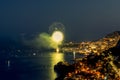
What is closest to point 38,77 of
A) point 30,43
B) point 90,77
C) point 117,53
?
point 117,53

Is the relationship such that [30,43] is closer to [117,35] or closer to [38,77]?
[117,35]

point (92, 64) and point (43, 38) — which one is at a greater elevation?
point (43, 38)

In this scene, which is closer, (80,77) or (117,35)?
(80,77)

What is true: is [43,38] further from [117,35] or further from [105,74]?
[105,74]

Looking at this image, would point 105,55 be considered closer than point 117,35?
Yes

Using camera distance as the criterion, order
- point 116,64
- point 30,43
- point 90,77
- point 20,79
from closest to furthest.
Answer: point 90,77, point 116,64, point 20,79, point 30,43

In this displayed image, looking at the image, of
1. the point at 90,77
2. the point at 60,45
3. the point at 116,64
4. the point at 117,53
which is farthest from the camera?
the point at 60,45

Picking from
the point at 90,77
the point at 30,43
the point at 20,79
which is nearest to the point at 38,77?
the point at 20,79

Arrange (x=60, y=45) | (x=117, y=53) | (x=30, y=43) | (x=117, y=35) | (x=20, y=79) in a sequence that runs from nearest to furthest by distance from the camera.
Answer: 1. (x=117, y=53)
2. (x=20, y=79)
3. (x=117, y=35)
4. (x=60, y=45)
5. (x=30, y=43)

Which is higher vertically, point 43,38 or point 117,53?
point 43,38
